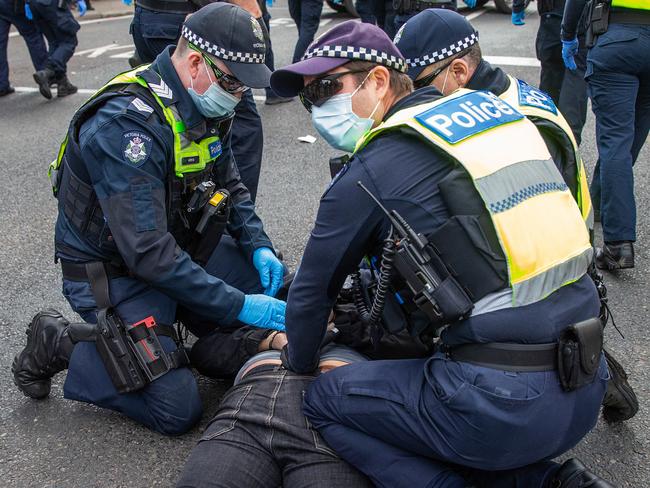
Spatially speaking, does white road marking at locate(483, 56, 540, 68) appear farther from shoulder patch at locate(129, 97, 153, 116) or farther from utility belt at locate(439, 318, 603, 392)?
utility belt at locate(439, 318, 603, 392)

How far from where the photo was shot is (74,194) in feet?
8.66

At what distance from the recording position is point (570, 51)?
411cm

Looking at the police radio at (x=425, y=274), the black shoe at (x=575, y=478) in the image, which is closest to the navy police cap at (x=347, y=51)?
the police radio at (x=425, y=274)

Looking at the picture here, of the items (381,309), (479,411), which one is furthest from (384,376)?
(479,411)

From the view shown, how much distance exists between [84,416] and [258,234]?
103 cm

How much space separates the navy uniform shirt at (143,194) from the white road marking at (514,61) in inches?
210

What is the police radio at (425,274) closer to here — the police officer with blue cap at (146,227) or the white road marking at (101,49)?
the police officer with blue cap at (146,227)

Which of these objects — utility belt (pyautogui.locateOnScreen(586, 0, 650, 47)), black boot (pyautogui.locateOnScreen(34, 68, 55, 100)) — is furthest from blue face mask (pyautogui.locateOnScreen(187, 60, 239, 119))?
black boot (pyautogui.locateOnScreen(34, 68, 55, 100))

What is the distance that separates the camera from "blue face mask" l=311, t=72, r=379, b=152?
219 cm

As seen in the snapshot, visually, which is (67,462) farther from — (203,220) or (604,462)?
(604,462)

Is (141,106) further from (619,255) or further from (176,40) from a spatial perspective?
(619,255)

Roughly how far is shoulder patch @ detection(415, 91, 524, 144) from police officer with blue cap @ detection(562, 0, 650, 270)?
1.70 metres

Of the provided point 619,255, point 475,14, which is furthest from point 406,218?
point 475,14

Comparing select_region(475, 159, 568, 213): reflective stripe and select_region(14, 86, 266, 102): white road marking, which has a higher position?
select_region(475, 159, 568, 213): reflective stripe
